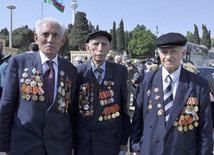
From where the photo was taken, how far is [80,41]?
39.9 meters

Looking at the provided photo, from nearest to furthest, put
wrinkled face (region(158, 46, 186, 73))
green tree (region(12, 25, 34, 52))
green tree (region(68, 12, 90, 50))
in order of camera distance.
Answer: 1. wrinkled face (region(158, 46, 186, 73))
2. green tree (region(68, 12, 90, 50))
3. green tree (region(12, 25, 34, 52))

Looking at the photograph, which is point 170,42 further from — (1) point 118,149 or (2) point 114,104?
(1) point 118,149

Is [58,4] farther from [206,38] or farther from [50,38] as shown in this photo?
[206,38]

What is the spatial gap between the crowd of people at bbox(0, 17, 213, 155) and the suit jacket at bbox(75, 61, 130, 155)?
0.01 m

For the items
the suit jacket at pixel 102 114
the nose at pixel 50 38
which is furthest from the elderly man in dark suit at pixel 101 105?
the nose at pixel 50 38

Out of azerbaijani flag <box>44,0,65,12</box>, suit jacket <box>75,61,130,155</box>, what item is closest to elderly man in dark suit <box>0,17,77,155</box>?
suit jacket <box>75,61,130,155</box>

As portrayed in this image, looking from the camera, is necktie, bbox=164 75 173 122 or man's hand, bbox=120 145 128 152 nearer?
necktie, bbox=164 75 173 122

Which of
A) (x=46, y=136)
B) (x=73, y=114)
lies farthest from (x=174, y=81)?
(x=46, y=136)

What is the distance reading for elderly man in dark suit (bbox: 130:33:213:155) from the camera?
1.98m

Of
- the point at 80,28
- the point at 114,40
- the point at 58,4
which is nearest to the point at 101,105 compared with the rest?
the point at 58,4

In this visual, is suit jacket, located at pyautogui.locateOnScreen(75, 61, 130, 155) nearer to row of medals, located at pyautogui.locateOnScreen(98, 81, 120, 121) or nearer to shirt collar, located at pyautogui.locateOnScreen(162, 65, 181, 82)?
row of medals, located at pyautogui.locateOnScreen(98, 81, 120, 121)

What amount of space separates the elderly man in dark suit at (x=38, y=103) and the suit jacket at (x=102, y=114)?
21 cm

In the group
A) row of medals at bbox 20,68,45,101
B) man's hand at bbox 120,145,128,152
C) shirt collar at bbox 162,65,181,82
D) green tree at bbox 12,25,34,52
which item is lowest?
man's hand at bbox 120,145,128,152

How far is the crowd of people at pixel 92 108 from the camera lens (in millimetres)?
1969
